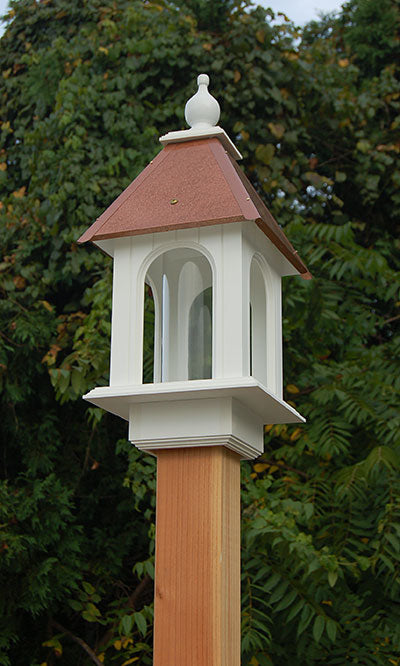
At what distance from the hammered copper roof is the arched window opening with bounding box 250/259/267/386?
0.57 feet

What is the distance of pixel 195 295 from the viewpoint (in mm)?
2312

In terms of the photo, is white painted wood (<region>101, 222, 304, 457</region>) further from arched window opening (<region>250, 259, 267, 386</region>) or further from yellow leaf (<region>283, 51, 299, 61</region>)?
yellow leaf (<region>283, 51, 299, 61</region>)

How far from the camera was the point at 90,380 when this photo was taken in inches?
170

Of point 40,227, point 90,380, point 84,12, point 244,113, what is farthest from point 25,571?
point 84,12

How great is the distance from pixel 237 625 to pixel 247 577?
5.14ft

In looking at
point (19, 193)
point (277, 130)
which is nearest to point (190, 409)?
point (19, 193)

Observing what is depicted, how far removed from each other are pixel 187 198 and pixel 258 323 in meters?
0.51

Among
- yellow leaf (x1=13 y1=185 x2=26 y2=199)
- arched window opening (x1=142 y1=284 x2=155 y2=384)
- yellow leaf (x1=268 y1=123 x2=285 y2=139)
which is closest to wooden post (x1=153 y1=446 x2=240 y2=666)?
arched window opening (x1=142 y1=284 x2=155 y2=384)

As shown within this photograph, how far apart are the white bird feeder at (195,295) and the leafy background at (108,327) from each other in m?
1.37

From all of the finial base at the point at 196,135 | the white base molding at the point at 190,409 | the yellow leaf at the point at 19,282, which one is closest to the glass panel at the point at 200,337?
the white base molding at the point at 190,409

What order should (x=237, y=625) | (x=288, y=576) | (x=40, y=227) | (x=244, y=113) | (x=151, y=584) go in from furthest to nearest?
1. (x=244, y=113)
2. (x=40, y=227)
3. (x=151, y=584)
4. (x=288, y=576)
5. (x=237, y=625)

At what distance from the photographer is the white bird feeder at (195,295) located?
2.04 m

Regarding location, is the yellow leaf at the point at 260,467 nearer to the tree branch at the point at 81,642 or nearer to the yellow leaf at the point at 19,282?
the tree branch at the point at 81,642

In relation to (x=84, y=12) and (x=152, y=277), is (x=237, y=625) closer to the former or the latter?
(x=152, y=277)
